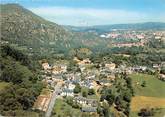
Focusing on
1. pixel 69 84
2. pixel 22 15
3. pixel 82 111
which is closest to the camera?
pixel 82 111

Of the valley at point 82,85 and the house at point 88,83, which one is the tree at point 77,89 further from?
the house at point 88,83

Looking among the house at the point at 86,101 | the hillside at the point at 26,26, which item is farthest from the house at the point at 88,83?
the hillside at the point at 26,26

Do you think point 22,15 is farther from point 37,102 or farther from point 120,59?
point 37,102

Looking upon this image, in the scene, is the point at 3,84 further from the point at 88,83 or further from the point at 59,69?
the point at 59,69

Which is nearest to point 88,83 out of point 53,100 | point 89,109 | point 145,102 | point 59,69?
point 145,102

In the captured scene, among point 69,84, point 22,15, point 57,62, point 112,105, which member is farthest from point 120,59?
point 22,15

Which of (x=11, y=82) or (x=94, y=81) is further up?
(x=11, y=82)

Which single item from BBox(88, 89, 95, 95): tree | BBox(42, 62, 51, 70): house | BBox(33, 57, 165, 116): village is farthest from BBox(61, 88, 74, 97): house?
BBox(42, 62, 51, 70): house
